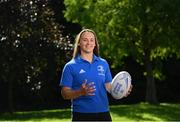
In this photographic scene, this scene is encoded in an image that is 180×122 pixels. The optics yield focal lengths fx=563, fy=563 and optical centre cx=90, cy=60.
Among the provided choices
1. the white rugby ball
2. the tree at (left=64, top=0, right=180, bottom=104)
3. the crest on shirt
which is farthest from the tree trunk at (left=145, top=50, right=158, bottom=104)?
the crest on shirt

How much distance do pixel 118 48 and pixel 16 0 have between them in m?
6.38

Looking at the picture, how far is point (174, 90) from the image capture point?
3994cm

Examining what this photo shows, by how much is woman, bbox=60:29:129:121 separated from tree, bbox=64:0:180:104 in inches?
752

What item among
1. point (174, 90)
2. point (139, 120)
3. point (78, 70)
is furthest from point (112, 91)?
point (174, 90)

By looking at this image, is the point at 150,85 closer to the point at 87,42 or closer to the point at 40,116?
the point at 40,116

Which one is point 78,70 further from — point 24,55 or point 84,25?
point 84,25

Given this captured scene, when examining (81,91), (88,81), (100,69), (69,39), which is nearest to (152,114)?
(69,39)

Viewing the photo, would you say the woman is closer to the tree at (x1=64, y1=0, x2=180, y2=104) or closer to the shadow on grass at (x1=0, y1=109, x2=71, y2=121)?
the shadow on grass at (x1=0, y1=109, x2=71, y2=121)

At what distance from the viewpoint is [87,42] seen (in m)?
6.67

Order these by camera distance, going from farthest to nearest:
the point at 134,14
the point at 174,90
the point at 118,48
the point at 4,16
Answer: the point at 174,90 < the point at 118,48 < the point at 134,14 < the point at 4,16

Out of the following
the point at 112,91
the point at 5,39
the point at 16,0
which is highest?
the point at 16,0

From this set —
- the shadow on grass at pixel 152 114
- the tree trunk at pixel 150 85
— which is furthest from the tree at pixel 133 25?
the shadow on grass at pixel 152 114

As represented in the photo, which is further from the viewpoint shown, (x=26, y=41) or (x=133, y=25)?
(x=133, y=25)

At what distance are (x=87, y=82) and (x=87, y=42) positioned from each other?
0.51 meters
